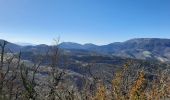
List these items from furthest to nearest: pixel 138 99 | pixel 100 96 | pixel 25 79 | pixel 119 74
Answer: pixel 119 74
pixel 100 96
pixel 138 99
pixel 25 79

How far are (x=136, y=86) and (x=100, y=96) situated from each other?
2.76m

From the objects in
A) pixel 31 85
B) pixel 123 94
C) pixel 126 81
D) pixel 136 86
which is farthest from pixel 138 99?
pixel 126 81

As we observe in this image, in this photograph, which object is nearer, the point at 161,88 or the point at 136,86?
the point at 136,86

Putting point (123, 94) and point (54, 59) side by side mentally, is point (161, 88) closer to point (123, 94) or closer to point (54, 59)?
point (123, 94)

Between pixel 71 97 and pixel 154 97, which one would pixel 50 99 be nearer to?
pixel 71 97

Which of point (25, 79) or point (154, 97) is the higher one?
point (25, 79)

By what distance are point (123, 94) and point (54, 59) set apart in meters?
11.5

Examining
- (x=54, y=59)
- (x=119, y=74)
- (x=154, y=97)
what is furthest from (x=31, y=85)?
(x=54, y=59)

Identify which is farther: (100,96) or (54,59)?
(54,59)

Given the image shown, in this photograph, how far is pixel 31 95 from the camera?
1428 centimetres

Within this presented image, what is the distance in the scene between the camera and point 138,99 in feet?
62.6

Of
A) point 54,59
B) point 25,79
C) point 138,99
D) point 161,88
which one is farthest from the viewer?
point 54,59

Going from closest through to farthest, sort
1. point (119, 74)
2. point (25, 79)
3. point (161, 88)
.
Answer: point (25, 79) → point (119, 74) → point (161, 88)

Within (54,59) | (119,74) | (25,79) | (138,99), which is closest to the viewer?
(25,79)
